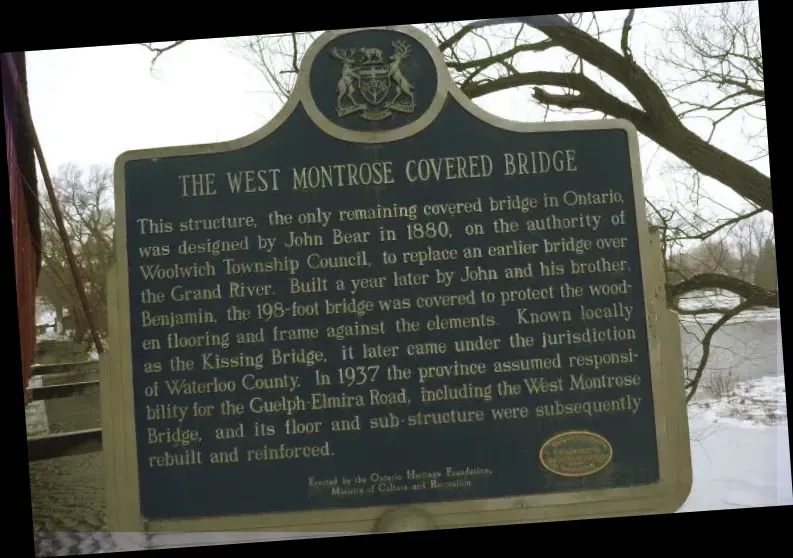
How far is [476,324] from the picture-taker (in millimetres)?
4051

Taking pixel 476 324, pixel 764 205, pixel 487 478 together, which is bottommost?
pixel 487 478

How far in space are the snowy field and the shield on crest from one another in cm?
229

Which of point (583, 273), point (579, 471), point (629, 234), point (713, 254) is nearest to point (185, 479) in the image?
point (579, 471)

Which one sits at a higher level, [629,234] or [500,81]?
[500,81]

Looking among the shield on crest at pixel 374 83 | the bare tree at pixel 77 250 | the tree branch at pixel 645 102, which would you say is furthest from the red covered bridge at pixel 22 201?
the tree branch at pixel 645 102

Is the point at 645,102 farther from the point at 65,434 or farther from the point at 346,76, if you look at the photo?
the point at 65,434

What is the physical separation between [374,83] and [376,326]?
1470mm

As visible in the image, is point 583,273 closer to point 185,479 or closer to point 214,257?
point 214,257

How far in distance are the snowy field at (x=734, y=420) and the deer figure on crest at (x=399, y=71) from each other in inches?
85.9

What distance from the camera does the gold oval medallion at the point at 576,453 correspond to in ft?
13.2

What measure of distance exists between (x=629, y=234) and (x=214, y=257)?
8.19ft

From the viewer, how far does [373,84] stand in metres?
4.14

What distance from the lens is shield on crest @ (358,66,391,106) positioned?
414cm

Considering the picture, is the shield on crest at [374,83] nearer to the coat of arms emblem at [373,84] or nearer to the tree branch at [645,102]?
the coat of arms emblem at [373,84]
